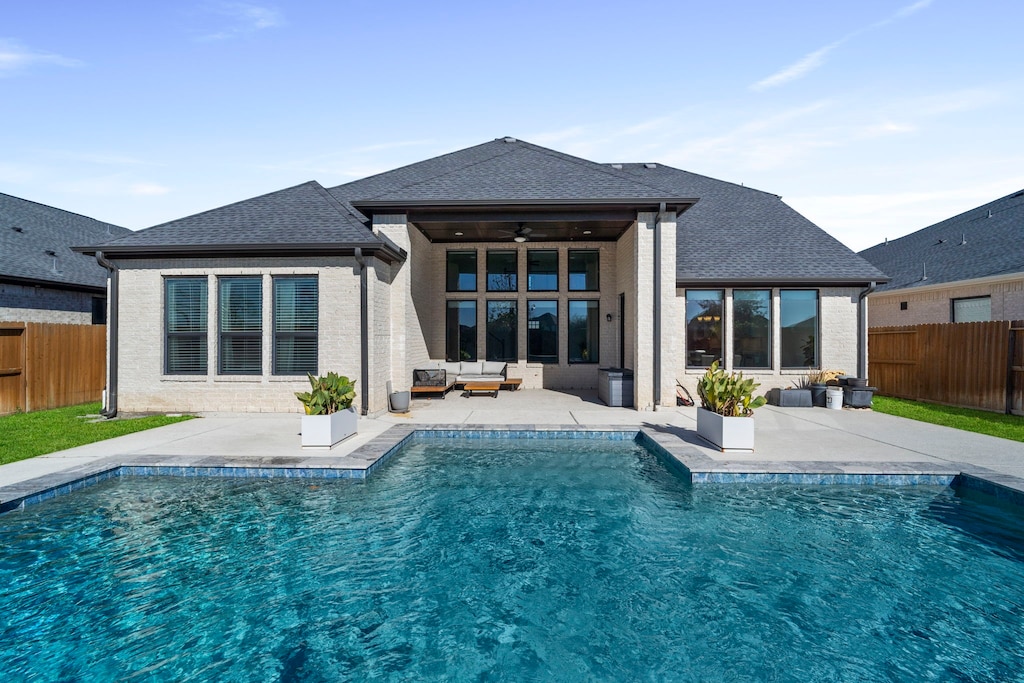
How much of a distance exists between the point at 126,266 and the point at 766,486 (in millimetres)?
13706

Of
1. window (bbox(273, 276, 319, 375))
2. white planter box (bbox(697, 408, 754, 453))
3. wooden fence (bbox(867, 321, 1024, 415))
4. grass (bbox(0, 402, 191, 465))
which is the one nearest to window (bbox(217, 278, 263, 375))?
window (bbox(273, 276, 319, 375))

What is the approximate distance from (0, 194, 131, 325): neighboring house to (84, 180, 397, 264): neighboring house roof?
3.89 meters

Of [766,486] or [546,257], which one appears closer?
[766,486]

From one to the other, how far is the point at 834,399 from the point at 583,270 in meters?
7.95

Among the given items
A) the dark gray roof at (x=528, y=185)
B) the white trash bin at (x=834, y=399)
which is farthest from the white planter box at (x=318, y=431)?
the white trash bin at (x=834, y=399)

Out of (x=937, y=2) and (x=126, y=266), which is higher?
(x=937, y=2)

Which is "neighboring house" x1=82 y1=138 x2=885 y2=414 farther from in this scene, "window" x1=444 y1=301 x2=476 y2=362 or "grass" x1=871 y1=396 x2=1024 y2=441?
"grass" x1=871 y1=396 x2=1024 y2=441

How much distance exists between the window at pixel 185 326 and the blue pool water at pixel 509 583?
567 cm

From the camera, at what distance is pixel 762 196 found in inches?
699

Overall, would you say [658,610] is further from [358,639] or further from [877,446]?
[877,446]

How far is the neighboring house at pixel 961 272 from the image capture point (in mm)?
14039

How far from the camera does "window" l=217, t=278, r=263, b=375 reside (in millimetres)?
11445

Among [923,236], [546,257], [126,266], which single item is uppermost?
[923,236]

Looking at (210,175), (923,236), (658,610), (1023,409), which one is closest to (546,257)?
(210,175)
